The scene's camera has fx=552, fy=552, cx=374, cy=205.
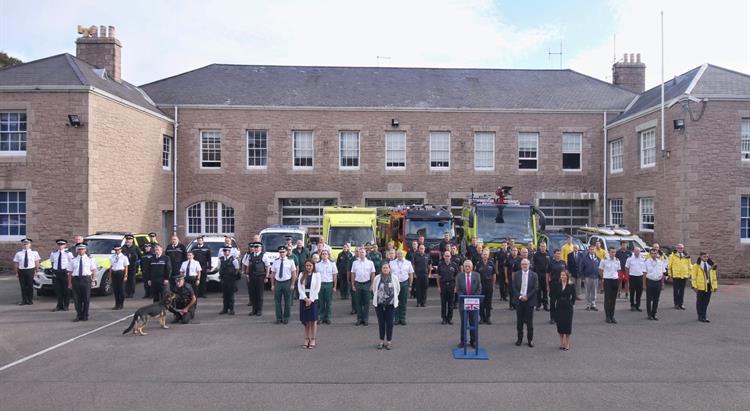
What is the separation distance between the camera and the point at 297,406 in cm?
662

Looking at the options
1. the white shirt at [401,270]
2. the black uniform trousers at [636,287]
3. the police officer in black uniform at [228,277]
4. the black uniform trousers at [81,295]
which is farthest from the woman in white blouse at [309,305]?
the black uniform trousers at [636,287]

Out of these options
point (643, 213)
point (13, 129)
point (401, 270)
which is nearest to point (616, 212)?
point (643, 213)

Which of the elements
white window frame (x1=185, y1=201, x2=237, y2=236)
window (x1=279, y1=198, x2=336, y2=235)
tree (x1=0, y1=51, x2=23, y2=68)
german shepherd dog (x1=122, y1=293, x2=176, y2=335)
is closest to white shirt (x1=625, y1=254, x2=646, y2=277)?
german shepherd dog (x1=122, y1=293, x2=176, y2=335)

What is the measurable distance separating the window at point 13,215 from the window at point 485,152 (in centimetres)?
1896

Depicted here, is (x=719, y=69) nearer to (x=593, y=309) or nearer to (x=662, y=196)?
(x=662, y=196)

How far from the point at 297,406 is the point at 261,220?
65.5 ft

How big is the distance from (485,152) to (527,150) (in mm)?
2047

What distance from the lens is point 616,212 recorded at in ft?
84.8

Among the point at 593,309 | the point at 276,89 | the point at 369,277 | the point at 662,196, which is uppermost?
the point at 276,89

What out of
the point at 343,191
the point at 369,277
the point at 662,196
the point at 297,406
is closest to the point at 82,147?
the point at 343,191

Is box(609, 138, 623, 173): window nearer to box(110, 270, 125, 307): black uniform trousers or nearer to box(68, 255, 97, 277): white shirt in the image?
box(110, 270, 125, 307): black uniform trousers

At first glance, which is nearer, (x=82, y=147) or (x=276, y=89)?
(x=82, y=147)

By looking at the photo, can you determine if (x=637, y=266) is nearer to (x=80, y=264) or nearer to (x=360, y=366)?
(x=360, y=366)

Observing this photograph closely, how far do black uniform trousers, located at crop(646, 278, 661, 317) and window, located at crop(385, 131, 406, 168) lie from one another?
49.7ft
